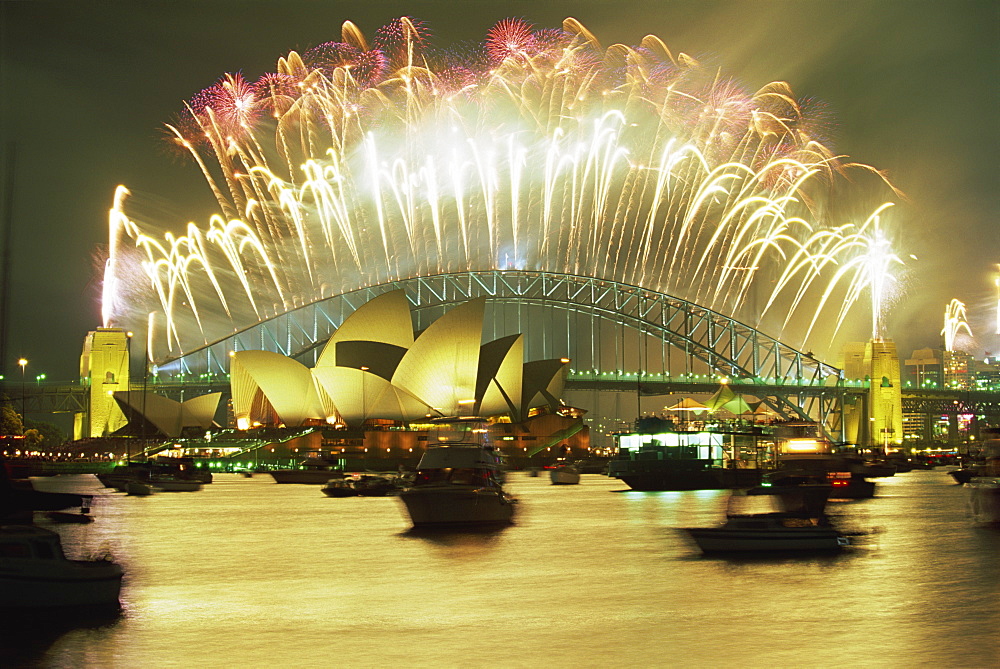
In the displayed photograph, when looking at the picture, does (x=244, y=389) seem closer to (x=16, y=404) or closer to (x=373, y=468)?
(x=373, y=468)

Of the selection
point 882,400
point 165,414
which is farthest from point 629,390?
point 165,414

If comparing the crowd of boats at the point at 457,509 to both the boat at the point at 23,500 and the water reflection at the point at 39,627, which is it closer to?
the boat at the point at 23,500

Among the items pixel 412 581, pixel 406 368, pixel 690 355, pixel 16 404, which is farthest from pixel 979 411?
pixel 412 581

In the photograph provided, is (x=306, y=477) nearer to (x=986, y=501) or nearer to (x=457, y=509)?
(x=457, y=509)

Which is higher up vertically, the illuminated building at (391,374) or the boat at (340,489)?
the illuminated building at (391,374)

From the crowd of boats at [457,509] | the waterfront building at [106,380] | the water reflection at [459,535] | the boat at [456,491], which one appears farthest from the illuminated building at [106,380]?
the water reflection at [459,535]

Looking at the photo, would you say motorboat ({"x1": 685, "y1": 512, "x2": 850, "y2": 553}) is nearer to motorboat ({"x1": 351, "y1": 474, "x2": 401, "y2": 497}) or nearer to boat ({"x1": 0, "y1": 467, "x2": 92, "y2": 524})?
boat ({"x1": 0, "y1": 467, "x2": 92, "y2": 524})
